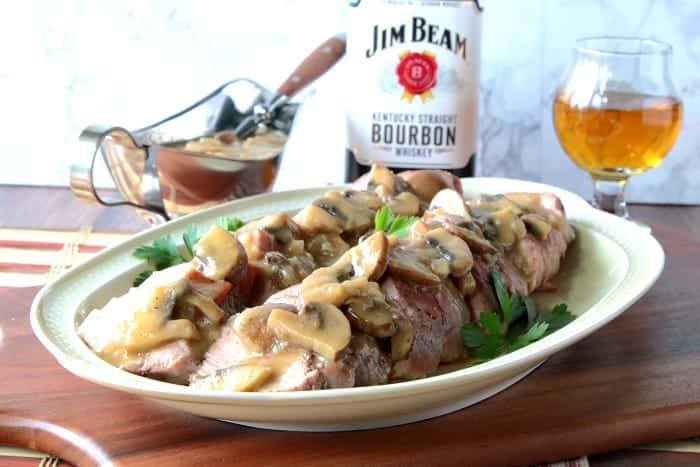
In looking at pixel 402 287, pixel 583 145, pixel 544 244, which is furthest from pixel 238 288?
pixel 583 145

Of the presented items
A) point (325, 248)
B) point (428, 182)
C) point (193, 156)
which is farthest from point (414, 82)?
point (325, 248)

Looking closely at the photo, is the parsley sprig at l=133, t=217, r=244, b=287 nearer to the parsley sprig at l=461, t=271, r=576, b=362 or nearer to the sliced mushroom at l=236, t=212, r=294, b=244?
the sliced mushroom at l=236, t=212, r=294, b=244

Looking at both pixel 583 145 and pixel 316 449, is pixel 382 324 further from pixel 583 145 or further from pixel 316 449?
pixel 583 145

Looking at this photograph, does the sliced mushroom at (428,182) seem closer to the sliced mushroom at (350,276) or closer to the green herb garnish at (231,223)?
the green herb garnish at (231,223)

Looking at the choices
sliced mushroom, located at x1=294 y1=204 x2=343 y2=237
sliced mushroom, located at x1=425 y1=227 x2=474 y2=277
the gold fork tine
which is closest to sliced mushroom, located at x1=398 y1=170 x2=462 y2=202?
sliced mushroom, located at x1=294 y1=204 x2=343 y2=237

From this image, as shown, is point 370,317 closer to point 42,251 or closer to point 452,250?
point 452,250
